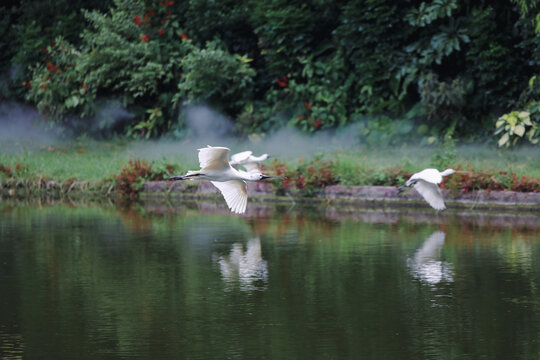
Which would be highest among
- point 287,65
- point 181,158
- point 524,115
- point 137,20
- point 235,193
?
point 137,20

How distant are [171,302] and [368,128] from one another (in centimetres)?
1615

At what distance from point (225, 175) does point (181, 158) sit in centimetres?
1060

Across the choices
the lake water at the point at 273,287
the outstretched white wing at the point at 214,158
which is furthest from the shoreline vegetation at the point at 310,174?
the outstretched white wing at the point at 214,158

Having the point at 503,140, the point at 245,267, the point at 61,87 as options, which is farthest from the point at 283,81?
the point at 245,267

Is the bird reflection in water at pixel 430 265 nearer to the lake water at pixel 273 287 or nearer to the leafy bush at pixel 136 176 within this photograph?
the lake water at pixel 273 287

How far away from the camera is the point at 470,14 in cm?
2433

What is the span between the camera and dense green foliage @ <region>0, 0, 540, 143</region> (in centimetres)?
2358

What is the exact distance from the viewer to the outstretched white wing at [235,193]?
12.4m

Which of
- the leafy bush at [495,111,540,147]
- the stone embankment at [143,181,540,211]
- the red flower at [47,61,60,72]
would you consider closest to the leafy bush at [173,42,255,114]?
the red flower at [47,61,60,72]

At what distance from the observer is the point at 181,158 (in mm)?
22750

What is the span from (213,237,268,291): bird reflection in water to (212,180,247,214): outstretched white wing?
0.51 m

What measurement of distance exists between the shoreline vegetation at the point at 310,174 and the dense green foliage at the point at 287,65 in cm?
161

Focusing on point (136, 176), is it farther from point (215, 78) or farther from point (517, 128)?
point (517, 128)

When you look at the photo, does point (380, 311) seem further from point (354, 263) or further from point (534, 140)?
point (534, 140)
